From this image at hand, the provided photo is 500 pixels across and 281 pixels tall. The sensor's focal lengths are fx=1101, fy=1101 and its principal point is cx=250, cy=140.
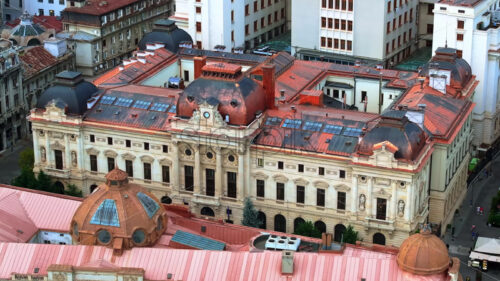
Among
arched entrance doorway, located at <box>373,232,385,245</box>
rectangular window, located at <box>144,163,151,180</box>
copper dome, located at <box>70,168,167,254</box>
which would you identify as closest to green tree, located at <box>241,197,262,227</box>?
rectangular window, located at <box>144,163,151,180</box>

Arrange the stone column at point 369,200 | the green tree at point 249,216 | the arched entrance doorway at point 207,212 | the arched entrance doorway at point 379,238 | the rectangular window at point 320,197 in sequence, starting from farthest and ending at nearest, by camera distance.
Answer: the arched entrance doorway at point 207,212 < the green tree at point 249,216 < the rectangular window at point 320,197 < the arched entrance doorway at point 379,238 < the stone column at point 369,200

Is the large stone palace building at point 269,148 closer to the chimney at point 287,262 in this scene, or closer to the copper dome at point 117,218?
the copper dome at point 117,218

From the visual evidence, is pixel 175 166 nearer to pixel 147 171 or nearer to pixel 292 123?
pixel 147 171

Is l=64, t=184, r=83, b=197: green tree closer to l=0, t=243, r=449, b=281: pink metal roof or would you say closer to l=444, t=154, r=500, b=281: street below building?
l=0, t=243, r=449, b=281: pink metal roof

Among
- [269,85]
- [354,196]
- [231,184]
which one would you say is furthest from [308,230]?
[269,85]

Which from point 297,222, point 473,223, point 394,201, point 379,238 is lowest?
point 473,223

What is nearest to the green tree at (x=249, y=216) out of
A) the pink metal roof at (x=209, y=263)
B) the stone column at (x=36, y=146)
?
the pink metal roof at (x=209, y=263)
